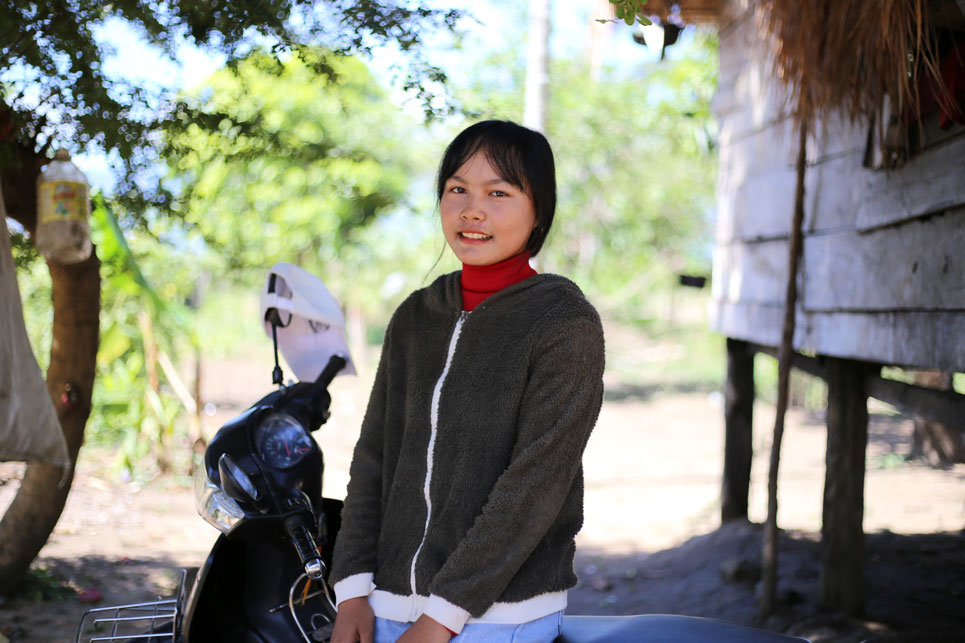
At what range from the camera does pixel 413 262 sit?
17047mm

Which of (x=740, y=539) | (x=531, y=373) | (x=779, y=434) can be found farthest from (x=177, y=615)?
(x=740, y=539)

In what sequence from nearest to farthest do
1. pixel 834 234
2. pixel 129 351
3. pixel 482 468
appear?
pixel 482 468
pixel 834 234
pixel 129 351

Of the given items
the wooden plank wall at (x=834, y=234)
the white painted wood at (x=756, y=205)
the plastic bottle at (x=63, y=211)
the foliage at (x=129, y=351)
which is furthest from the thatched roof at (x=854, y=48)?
the foliage at (x=129, y=351)

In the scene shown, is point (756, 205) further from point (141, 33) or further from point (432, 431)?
point (432, 431)

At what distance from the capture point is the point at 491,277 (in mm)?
1765

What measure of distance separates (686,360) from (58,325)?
15.1 metres

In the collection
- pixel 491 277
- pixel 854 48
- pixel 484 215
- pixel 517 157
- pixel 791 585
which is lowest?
pixel 791 585

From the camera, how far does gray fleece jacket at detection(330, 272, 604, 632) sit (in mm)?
1533

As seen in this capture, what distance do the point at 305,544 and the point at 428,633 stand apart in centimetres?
50

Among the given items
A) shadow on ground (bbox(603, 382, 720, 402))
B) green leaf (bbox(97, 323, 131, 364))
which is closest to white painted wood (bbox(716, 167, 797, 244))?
green leaf (bbox(97, 323, 131, 364))

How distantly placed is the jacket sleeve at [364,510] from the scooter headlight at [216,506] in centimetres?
30

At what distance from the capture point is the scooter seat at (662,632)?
1.58 m

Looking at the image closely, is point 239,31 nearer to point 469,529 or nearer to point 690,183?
point 469,529

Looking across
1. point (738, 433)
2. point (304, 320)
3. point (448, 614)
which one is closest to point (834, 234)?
point (738, 433)
